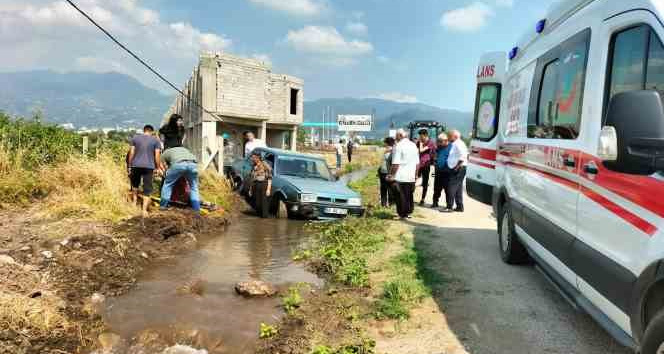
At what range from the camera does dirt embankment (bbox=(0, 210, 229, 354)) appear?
332cm

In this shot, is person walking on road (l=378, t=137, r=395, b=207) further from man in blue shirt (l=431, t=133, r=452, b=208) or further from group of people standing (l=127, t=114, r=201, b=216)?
group of people standing (l=127, t=114, r=201, b=216)

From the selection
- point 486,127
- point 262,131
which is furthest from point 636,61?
point 262,131

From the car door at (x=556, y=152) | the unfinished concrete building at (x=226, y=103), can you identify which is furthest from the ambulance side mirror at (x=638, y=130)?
the unfinished concrete building at (x=226, y=103)

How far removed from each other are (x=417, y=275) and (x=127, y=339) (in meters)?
2.97

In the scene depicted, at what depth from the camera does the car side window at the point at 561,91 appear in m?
3.35

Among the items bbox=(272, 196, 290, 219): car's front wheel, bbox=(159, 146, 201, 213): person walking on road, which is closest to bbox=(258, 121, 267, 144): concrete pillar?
bbox=(272, 196, 290, 219): car's front wheel

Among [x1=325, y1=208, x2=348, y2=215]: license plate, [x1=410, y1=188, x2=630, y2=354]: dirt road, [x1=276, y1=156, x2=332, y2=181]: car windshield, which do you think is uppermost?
[x1=276, y1=156, x2=332, y2=181]: car windshield

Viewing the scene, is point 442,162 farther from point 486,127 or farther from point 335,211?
point 335,211

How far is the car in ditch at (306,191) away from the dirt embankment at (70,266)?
1551 mm

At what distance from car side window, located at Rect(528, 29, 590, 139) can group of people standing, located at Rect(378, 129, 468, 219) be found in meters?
3.65

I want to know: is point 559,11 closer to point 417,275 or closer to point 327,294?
point 417,275

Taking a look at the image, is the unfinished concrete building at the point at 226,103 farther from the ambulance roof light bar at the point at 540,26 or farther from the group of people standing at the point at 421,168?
the ambulance roof light bar at the point at 540,26

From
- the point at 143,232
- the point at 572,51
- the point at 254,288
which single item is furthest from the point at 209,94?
the point at 572,51

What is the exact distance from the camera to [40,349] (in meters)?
3.15
